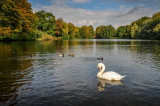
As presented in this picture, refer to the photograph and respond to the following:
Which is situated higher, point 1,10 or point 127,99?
point 1,10

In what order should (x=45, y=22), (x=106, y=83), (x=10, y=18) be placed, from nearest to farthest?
1. (x=106, y=83)
2. (x=10, y=18)
3. (x=45, y=22)

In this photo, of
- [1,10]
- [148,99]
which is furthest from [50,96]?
[1,10]

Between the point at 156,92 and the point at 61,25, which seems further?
the point at 61,25

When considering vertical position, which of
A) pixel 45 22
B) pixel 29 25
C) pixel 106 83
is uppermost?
pixel 45 22

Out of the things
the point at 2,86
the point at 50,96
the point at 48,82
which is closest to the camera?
the point at 50,96

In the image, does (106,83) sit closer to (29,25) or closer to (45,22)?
(29,25)

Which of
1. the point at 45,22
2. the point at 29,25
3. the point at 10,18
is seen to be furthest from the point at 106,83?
the point at 45,22

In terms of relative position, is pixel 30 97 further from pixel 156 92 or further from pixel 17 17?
pixel 17 17

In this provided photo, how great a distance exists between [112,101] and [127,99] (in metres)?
0.95

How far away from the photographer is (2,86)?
36.9ft

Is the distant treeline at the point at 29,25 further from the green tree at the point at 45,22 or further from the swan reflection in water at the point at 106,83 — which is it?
the swan reflection in water at the point at 106,83

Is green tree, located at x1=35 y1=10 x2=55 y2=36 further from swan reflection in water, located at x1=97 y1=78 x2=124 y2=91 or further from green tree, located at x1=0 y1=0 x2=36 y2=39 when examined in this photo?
swan reflection in water, located at x1=97 y1=78 x2=124 y2=91

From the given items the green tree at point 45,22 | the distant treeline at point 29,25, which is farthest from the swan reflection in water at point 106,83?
the green tree at point 45,22

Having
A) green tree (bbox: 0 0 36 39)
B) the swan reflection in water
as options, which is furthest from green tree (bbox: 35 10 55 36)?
the swan reflection in water
